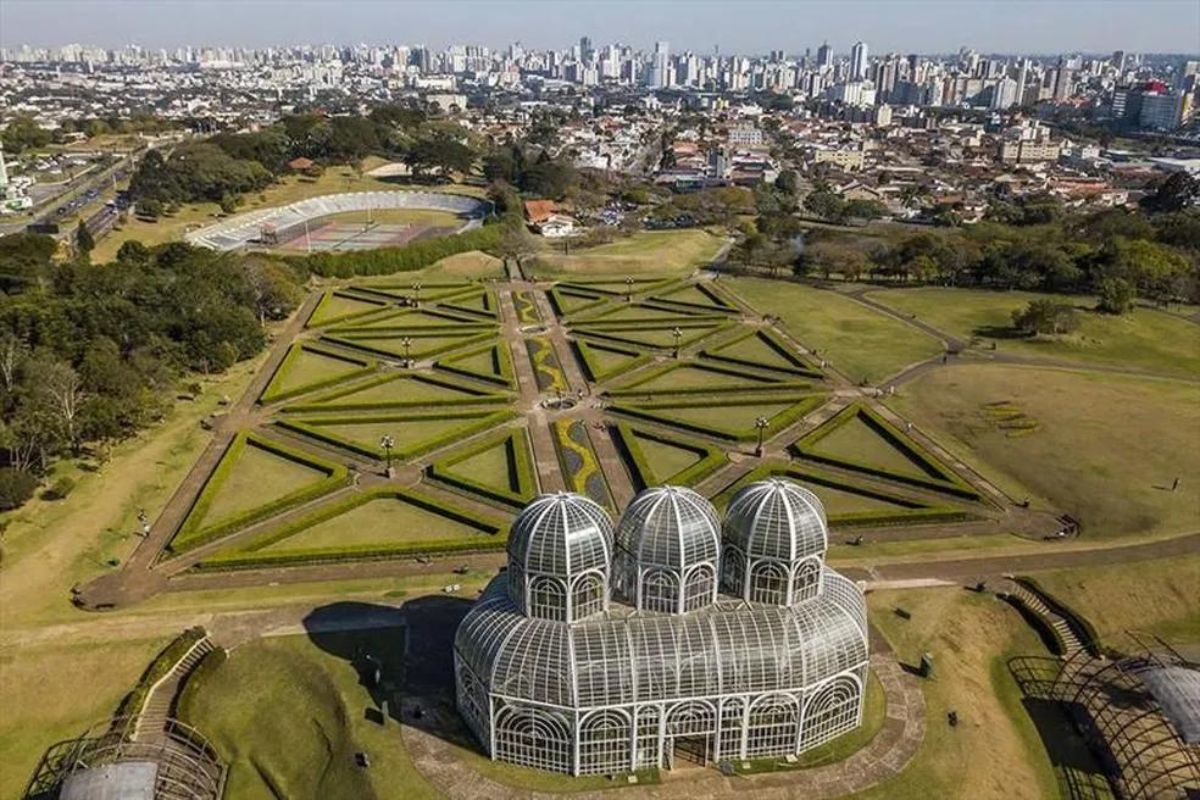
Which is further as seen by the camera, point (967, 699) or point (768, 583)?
point (967, 699)

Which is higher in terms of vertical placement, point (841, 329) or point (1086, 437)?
point (841, 329)

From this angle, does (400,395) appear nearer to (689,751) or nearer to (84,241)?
(689,751)

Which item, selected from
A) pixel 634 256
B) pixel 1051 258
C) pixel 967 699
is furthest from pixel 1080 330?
pixel 967 699

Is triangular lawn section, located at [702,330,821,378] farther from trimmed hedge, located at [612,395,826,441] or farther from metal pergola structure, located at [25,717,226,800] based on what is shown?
metal pergola structure, located at [25,717,226,800]

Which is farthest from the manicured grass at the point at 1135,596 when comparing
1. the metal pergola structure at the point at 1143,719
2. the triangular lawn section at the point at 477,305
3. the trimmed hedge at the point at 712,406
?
the triangular lawn section at the point at 477,305

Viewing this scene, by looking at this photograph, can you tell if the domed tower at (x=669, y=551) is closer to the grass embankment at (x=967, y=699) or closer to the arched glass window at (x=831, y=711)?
the arched glass window at (x=831, y=711)

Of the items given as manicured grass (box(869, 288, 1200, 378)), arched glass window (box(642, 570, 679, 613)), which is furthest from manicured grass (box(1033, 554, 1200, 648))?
manicured grass (box(869, 288, 1200, 378))

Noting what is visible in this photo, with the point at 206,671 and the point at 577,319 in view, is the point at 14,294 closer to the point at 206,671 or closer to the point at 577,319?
the point at 577,319
